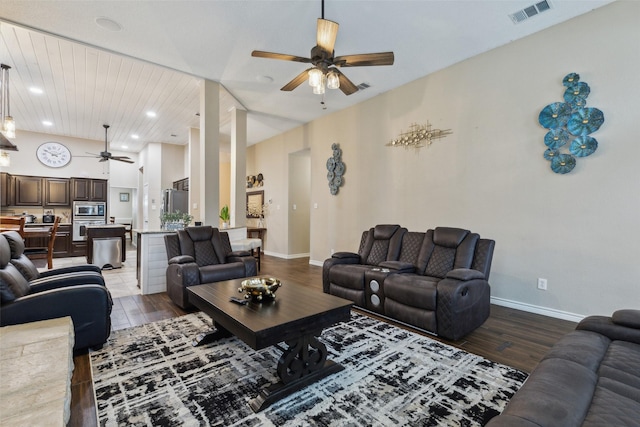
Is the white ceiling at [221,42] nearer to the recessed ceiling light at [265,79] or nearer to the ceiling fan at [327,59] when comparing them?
the recessed ceiling light at [265,79]

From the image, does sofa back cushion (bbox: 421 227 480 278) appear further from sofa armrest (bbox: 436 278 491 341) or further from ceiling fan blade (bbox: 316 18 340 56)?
ceiling fan blade (bbox: 316 18 340 56)

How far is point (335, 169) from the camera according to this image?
6078mm

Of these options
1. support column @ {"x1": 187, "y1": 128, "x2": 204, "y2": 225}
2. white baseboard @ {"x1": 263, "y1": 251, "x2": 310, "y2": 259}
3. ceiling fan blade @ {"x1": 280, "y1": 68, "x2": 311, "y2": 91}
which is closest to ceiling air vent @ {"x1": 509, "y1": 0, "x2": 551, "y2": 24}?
ceiling fan blade @ {"x1": 280, "y1": 68, "x2": 311, "y2": 91}

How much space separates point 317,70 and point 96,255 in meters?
5.88

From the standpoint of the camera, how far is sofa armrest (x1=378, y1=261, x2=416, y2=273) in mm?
3426

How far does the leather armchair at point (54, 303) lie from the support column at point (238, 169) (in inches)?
137

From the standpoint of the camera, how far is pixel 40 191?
7.64m

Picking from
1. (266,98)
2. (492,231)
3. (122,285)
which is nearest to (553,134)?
(492,231)

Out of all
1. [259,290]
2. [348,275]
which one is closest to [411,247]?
[348,275]

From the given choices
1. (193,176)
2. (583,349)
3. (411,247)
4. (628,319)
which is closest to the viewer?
(583,349)

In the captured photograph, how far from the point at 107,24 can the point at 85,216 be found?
6.50m

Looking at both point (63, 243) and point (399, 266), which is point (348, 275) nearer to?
point (399, 266)

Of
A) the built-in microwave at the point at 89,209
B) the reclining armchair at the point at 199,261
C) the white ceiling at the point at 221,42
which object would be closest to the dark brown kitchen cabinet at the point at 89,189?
the built-in microwave at the point at 89,209

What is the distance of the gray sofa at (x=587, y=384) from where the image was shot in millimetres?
994
